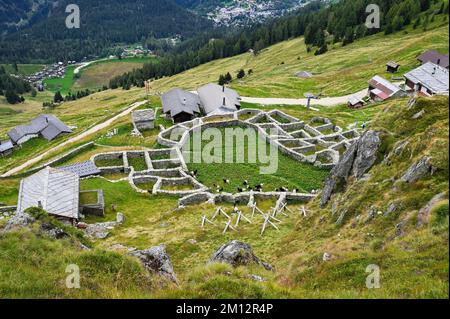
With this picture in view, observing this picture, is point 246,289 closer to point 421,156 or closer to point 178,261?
point 421,156

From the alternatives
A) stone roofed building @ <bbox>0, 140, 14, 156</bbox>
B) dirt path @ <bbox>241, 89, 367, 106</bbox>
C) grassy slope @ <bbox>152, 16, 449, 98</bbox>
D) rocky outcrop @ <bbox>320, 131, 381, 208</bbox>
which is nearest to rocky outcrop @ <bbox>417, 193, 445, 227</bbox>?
rocky outcrop @ <bbox>320, 131, 381, 208</bbox>

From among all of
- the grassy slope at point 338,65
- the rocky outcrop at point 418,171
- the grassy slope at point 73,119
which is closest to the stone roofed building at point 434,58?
the grassy slope at point 338,65

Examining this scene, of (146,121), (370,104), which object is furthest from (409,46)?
(146,121)

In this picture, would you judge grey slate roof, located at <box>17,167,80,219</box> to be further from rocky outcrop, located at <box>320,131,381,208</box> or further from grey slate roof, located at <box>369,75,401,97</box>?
grey slate roof, located at <box>369,75,401,97</box>

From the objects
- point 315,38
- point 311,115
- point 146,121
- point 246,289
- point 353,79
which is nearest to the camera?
point 246,289

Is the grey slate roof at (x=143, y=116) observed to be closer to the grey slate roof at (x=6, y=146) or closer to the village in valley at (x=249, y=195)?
the village in valley at (x=249, y=195)

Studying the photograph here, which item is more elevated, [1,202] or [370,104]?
[1,202]
